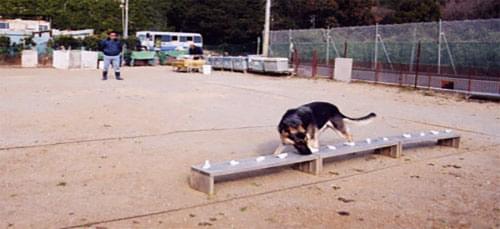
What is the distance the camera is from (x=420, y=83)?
72.5ft

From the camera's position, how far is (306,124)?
6965 mm

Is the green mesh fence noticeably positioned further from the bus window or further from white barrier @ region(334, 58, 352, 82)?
the bus window

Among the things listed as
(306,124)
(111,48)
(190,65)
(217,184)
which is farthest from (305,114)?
(190,65)

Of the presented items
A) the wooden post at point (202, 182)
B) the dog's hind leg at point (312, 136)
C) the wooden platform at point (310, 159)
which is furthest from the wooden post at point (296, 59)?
the wooden post at point (202, 182)

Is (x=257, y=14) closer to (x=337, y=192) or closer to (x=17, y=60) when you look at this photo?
(x=17, y=60)

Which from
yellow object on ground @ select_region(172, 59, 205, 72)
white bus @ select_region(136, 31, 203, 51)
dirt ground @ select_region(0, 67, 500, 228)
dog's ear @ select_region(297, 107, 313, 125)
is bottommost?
dirt ground @ select_region(0, 67, 500, 228)

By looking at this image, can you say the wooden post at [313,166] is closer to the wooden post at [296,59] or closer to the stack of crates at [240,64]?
the wooden post at [296,59]

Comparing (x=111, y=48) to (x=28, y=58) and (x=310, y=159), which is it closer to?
(x=28, y=58)

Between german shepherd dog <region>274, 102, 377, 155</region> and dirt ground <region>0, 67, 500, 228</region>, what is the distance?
1.35ft

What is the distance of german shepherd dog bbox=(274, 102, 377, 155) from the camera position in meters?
6.77

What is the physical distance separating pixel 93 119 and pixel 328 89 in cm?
1186

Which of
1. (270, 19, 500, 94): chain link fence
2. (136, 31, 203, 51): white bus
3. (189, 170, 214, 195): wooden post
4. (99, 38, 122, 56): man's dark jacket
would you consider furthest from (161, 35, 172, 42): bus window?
(189, 170, 214, 195): wooden post

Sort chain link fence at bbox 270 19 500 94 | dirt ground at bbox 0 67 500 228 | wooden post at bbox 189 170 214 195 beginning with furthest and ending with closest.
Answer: chain link fence at bbox 270 19 500 94 → wooden post at bbox 189 170 214 195 → dirt ground at bbox 0 67 500 228

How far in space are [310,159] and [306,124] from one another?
1.46ft
